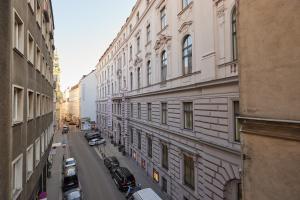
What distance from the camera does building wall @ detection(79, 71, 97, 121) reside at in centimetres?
6284

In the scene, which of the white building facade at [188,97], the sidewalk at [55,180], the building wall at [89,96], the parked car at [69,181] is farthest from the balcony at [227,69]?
the building wall at [89,96]

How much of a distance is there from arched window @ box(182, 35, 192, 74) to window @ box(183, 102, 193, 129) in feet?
7.84

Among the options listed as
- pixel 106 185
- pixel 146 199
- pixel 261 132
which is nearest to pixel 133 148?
pixel 106 185

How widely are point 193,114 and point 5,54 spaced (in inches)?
413

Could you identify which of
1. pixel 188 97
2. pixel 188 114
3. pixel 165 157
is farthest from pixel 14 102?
pixel 165 157

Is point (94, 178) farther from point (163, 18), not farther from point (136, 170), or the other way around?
point (163, 18)

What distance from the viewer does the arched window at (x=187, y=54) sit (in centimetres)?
1465

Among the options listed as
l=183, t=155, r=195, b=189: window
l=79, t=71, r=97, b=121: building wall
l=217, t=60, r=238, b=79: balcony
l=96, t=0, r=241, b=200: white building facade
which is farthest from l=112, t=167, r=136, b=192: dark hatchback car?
l=79, t=71, r=97, b=121: building wall

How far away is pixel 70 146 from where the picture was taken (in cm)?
3838

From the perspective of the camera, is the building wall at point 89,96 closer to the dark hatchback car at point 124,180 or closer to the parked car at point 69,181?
the parked car at point 69,181

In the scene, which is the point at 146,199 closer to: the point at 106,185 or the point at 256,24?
the point at 106,185

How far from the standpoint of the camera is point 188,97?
1432 cm

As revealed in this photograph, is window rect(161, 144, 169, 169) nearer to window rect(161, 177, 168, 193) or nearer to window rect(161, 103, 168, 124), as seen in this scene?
window rect(161, 177, 168, 193)

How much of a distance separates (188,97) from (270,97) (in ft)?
32.3
